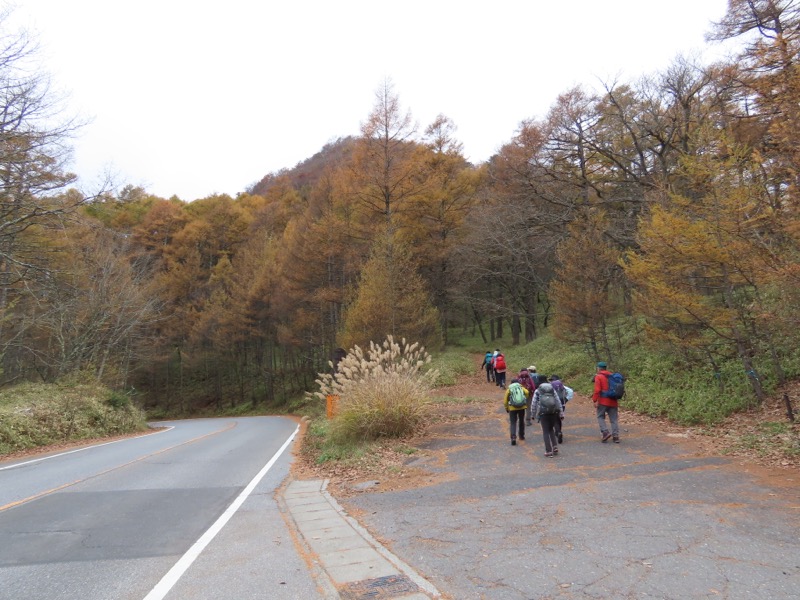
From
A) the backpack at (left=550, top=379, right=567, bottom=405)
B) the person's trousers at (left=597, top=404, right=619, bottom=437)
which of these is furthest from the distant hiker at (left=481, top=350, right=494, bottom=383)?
the person's trousers at (left=597, top=404, right=619, bottom=437)

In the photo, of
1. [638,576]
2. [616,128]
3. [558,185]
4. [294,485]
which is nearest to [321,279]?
[558,185]

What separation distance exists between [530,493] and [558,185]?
20.0 m

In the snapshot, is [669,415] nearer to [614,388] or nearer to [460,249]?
[614,388]

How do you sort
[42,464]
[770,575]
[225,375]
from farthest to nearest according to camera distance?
[225,375] → [42,464] → [770,575]

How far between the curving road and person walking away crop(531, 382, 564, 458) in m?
4.92

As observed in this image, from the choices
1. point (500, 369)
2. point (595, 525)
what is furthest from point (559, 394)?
point (500, 369)

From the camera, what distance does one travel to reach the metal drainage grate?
152 inches

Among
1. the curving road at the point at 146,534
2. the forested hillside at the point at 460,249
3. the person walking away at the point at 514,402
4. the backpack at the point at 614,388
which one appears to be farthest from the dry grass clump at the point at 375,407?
the forested hillside at the point at 460,249

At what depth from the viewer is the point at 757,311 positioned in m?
9.09

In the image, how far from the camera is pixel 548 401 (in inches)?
369

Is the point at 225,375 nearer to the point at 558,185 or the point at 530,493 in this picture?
the point at 558,185

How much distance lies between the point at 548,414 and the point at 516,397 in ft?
2.90

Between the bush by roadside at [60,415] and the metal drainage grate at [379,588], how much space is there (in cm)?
1451

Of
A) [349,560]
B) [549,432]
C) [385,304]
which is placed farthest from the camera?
[385,304]
